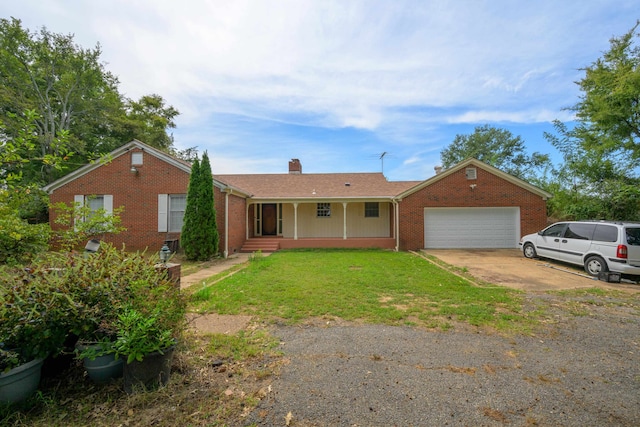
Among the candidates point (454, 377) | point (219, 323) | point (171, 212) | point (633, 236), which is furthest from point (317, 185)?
point (454, 377)

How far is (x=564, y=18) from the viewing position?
8.06 meters

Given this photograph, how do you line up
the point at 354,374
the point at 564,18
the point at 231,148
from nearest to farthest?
the point at 354,374, the point at 564,18, the point at 231,148

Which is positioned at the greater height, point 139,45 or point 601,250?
point 139,45

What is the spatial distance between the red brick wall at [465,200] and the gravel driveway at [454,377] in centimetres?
939

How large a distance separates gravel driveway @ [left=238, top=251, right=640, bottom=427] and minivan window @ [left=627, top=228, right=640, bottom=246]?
4.38m

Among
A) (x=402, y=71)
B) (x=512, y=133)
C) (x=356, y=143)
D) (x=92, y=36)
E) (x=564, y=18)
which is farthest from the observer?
(x=512, y=133)

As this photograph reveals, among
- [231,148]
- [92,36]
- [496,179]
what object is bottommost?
[496,179]

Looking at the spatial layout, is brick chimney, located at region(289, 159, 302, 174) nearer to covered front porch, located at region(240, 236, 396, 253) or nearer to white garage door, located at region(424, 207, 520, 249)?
covered front porch, located at region(240, 236, 396, 253)

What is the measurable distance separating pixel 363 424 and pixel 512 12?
10.8 metres

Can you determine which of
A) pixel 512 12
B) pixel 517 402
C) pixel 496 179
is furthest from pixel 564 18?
pixel 517 402

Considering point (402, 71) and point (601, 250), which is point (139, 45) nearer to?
point (402, 71)

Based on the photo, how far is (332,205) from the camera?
16266 millimetres

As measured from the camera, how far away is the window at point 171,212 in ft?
41.0

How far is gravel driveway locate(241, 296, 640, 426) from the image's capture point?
87.4 inches
